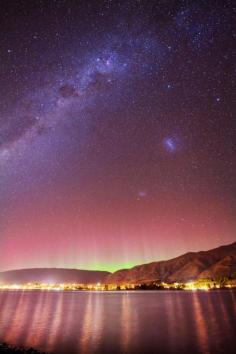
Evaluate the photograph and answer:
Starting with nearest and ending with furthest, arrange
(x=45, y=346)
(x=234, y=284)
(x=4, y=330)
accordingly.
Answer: (x=45, y=346) → (x=4, y=330) → (x=234, y=284)

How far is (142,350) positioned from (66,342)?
7.56 m

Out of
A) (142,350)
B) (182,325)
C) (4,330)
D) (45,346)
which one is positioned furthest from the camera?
(182,325)

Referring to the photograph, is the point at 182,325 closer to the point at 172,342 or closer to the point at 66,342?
the point at 172,342

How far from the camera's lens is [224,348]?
2623 centimetres

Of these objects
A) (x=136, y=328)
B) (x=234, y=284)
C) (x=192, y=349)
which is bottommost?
(x=192, y=349)

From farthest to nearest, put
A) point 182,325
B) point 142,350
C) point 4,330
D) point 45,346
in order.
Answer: point 182,325
point 4,330
point 45,346
point 142,350

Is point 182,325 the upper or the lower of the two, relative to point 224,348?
upper

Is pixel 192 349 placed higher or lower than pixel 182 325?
lower

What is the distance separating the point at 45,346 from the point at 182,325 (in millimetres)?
19454

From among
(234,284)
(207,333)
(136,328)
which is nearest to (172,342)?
(207,333)

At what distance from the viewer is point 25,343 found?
28.5 metres

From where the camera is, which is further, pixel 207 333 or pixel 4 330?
pixel 4 330

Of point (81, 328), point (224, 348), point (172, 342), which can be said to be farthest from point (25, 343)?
point (224, 348)

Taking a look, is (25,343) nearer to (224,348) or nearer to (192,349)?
(192,349)
